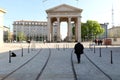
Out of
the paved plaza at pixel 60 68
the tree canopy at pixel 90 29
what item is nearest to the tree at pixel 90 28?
the tree canopy at pixel 90 29

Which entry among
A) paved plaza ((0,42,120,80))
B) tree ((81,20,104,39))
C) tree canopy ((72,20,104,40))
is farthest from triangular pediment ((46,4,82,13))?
paved plaza ((0,42,120,80))

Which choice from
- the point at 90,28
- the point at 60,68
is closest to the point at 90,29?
the point at 90,28

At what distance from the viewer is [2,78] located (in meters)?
12.8

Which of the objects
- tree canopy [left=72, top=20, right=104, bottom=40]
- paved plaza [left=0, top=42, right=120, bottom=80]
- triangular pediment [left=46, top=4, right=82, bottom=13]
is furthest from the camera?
tree canopy [left=72, top=20, right=104, bottom=40]

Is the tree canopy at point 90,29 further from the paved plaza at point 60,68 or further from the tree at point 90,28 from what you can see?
the paved plaza at point 60,68

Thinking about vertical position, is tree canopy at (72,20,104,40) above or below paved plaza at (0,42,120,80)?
above

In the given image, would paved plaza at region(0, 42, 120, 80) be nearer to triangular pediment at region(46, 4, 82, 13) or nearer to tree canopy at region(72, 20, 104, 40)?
triangular pediment at region(46, 4, 82, 13)

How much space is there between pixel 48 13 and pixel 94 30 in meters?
42.8

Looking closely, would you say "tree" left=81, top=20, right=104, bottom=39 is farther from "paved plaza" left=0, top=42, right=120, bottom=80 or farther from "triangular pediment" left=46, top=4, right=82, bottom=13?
"paved plaza" left=0, top=42, right=120, bottom=80

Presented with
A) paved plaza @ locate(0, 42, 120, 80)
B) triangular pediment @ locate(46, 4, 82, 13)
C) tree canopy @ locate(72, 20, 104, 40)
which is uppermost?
triangular pediment @ locate(46, 4, 82, 13)

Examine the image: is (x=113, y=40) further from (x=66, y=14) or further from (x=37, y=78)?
(x=37, y=78)

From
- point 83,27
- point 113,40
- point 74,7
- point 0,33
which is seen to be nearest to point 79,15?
point 74,7

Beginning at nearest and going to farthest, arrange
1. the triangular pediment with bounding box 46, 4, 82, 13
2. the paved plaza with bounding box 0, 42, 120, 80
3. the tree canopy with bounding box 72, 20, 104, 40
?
the paved plaza with bounding box 0, 42, 120, 80, the triangular pediment with bounding box 46, 4, 82, 13, the tree canopy with bounding box 72, 20, 104, 40

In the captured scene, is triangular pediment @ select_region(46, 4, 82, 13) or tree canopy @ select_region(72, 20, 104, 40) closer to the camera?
triangular pediment @ select_region(46, 4, 82, 13)
